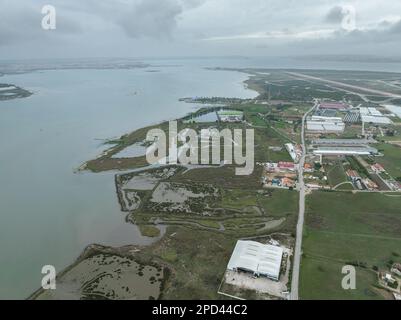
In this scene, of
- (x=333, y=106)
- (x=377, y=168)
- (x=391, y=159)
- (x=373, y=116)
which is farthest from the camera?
(x=333, y=106)

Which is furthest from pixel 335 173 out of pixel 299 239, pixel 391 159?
pixel 299 239

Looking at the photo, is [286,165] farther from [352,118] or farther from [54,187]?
[352,118]

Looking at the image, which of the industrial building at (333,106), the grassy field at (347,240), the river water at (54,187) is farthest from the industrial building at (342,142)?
the river water at (54,187)

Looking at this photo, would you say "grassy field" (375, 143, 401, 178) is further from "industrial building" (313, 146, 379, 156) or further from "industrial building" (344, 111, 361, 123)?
"industrial building" (344, 111, 361, 123)

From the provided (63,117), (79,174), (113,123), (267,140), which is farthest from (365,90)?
(79,174)

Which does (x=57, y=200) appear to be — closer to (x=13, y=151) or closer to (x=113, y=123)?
(x=13, y=151)

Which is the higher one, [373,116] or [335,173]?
[373,116]
